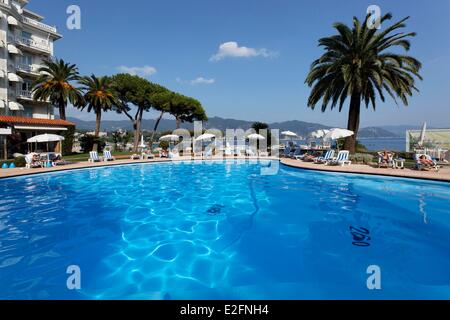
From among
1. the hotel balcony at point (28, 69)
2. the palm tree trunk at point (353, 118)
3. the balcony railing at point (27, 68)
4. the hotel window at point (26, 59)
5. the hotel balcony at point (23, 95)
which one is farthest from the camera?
the hotel window at point (26, 59)

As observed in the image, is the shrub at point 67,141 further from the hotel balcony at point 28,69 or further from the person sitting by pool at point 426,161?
the person sitting by pool at point 426,161

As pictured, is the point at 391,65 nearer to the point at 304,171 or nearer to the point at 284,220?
the point at 304,171

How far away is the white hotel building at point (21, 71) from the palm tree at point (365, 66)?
25.4m

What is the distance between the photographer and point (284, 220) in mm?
6969

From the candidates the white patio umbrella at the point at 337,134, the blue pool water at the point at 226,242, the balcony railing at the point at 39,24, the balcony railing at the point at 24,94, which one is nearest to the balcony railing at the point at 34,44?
the balcony railing at the point at 39,24

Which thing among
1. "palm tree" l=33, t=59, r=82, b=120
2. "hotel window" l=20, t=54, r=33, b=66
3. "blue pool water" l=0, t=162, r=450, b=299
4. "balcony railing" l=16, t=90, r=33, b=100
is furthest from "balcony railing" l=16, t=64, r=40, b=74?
"blue pool water" l=0, t=162, r=450, b=299

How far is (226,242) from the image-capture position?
551 cm

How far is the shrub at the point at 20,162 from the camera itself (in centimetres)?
1495

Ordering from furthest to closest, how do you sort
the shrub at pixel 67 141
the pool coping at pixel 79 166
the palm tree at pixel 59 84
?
the palm tree at pixel 59 84
the shrub at pixel 67 141
the pool coping at pixel 79 166

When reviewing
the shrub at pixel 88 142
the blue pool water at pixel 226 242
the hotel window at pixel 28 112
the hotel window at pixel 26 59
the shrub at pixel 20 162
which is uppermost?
the hotel window at pixel 26 59

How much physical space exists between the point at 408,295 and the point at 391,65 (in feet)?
56.9

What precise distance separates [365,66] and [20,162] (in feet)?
77.4

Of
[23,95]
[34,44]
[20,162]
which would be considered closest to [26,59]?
A: [34,44]

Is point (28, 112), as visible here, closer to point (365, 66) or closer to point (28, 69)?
point (28, 69)
